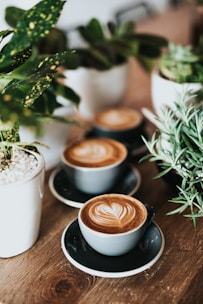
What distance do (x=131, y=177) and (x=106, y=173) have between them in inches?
4.1

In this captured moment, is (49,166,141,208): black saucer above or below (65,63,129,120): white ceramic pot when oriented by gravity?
below

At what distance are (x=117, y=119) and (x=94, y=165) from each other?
0.26m

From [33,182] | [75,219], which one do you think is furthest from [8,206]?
[75,219]

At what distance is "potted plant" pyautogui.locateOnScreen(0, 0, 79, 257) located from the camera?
0.68 metres

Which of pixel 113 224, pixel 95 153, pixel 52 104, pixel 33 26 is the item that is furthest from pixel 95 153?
pixel 33 26

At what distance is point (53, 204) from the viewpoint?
927mm

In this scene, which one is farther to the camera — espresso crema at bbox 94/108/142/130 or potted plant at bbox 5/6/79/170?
espresso crema at bbox 94/108/142/130

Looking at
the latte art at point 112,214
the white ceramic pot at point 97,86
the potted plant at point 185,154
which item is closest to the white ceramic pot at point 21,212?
the latte art at point 112,214

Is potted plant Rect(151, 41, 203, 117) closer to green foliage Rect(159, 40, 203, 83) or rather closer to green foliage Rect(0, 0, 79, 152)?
green foliage Rect(159, 40, 203, 83)

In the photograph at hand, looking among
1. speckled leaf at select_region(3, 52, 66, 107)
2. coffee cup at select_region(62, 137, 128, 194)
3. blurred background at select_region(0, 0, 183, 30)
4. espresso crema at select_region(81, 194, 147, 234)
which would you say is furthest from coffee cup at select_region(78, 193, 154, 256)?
blurred background at select_region(0, 0, 183, 30)

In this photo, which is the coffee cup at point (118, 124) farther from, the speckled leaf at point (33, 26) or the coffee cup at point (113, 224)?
the speckled leaf at point (33, 26)

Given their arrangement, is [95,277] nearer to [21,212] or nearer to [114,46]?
[21,212]

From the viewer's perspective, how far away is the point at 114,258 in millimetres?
749

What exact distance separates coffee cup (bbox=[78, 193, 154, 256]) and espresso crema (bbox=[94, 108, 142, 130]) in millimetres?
348
